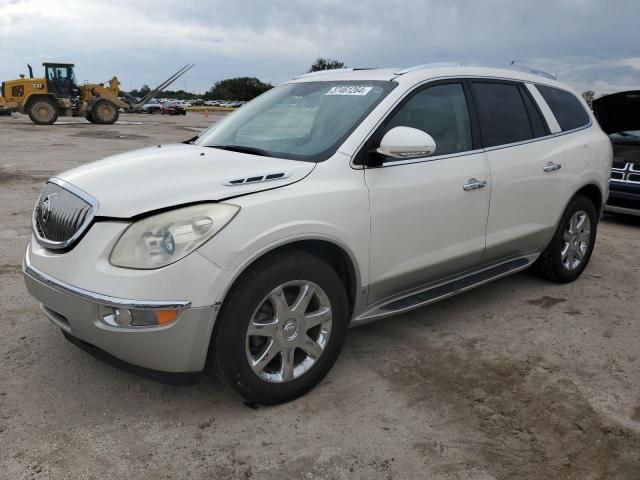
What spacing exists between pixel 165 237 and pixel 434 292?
1.77 meters

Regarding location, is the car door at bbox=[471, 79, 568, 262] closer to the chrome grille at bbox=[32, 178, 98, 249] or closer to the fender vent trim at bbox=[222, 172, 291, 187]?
the fender vent trim at bbox=[222, 172, 291, 187]

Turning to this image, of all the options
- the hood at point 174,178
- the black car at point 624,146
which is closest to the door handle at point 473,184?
the hood at point 174,178

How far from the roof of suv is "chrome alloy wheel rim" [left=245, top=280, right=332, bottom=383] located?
4.78 feet

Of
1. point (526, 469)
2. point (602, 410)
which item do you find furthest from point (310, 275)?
point (602, 410)

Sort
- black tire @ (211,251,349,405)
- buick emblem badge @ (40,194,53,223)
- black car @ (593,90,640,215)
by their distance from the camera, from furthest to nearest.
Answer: black car @ (593,90,640,215) < buick emblem badge @ (40,194,53,223) < black tire @ (211,251,349,405)

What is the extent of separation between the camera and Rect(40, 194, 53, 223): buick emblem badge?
9.25 feet

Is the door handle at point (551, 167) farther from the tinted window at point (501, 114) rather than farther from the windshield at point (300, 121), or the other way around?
the windshield at point (300, 121)

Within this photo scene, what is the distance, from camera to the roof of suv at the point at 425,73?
11.2ft

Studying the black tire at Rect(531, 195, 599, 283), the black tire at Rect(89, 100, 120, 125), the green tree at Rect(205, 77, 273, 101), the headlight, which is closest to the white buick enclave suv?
the headlight

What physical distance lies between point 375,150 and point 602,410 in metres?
1.76

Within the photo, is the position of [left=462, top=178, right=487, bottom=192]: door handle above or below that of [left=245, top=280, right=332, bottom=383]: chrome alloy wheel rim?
above

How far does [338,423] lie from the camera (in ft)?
8.79

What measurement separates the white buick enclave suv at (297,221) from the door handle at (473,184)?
1 centimetres

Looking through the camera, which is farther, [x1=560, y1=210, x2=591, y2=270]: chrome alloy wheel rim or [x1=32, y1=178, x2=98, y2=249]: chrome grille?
[x1=560, y1=210, x2=591, y2=270]: chrome alloy wheel rim
